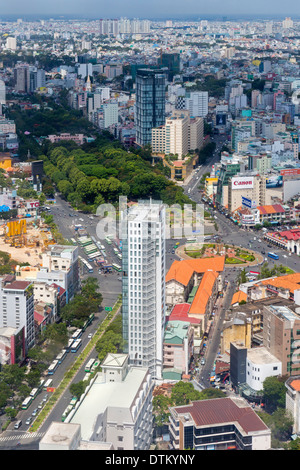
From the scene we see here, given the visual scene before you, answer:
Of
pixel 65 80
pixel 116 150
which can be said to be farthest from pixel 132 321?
pixel 65 80

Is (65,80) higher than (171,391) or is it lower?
higher

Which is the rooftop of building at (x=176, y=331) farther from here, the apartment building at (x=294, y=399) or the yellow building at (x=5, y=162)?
the yellow building at (x=5, y=162)

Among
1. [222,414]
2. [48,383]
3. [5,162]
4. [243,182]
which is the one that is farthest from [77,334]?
[5,162]

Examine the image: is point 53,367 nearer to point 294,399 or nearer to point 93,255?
point 294,399

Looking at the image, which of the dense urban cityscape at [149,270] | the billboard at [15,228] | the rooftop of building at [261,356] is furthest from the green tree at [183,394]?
the billboard at [15,228]
